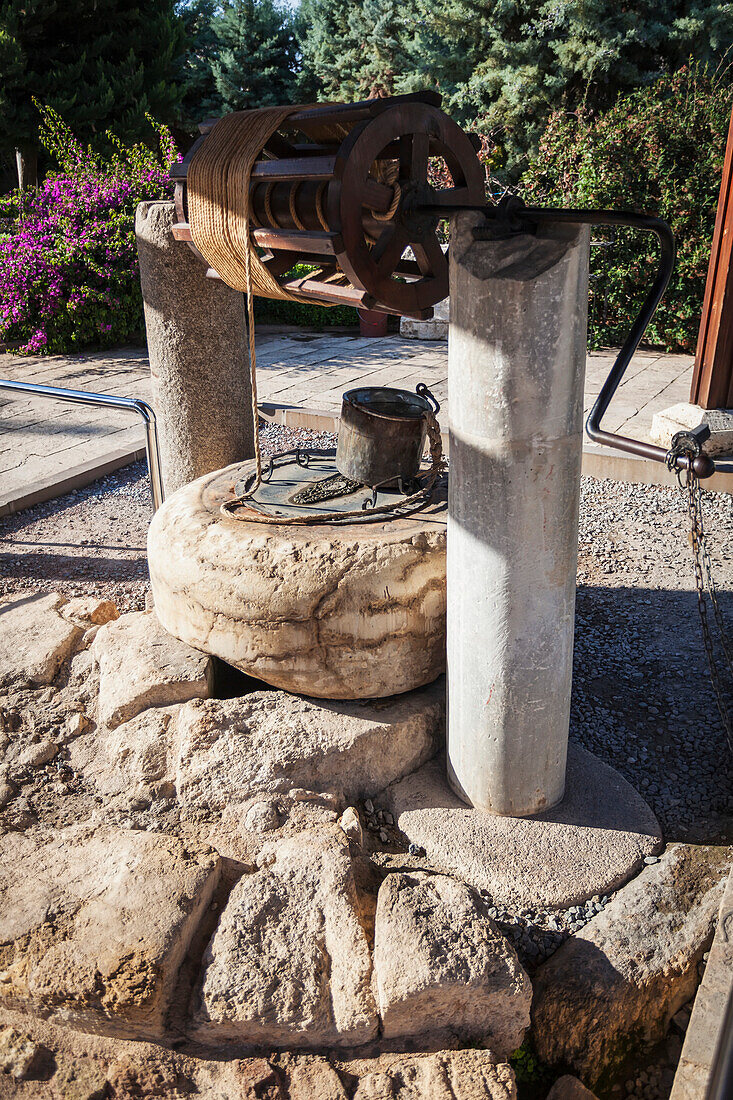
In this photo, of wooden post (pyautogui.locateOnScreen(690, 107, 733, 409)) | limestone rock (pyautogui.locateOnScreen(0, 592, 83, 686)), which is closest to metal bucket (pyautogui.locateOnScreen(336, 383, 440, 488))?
limestone rock (pyautogui.locateOnScreen(0, 592, 83, 686))

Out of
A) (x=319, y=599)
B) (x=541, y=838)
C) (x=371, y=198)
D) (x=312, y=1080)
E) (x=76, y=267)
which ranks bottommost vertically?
(x=312, y=1080)

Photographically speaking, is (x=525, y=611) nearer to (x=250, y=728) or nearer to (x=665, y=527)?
(x=250, y=728)

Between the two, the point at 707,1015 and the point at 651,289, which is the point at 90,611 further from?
the point at 707,1015

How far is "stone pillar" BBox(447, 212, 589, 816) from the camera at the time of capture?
2.27 metres

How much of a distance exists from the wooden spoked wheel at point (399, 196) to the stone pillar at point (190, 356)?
1.66 m

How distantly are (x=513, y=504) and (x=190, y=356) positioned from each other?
7.56 feet

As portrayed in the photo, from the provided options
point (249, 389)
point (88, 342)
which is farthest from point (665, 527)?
point (88, 342)

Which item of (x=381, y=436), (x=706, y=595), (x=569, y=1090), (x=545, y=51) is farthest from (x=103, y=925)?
(x=545, y=51)

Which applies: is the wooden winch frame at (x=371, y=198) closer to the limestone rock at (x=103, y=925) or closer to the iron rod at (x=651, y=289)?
the iron rod at (x=651, y=289)

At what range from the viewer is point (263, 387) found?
8.16 meters

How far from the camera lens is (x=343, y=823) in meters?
2.81

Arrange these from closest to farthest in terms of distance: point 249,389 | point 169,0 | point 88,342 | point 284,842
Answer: point 284,842
point 249,389
point 88,342
point 169,0

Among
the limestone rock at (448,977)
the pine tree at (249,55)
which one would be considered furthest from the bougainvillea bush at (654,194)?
the pine tree at (249,55)

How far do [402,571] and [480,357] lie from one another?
2.86 ft
